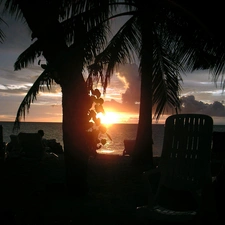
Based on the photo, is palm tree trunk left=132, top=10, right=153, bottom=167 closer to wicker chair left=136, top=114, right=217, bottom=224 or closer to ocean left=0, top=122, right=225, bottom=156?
wicker chair left=136, top=114, right=217, bottom=224

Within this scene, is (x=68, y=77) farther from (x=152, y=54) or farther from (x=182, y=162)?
(x=152, y=54)

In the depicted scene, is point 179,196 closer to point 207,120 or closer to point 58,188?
point 58,188

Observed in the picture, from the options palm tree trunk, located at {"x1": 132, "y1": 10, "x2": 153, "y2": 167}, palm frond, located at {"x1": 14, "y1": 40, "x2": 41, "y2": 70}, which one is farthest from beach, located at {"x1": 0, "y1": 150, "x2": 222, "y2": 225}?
palm frond, located at {"x1": 14, "y1": 40, "x2": 41, "y2": 70}

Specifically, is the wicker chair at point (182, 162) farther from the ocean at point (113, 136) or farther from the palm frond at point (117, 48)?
the ocean at point (113, 136)

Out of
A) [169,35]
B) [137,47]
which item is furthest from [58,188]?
[137,47]

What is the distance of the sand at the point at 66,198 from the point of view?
5.15 metres

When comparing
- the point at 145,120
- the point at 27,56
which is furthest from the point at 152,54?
the point at 27,56

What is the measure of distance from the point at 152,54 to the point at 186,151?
7.28 meters

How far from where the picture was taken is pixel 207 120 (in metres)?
4.11

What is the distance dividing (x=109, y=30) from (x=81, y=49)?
3714 mm

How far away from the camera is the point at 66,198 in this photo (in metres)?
6.50

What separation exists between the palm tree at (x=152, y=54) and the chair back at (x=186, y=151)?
4724 millimetres

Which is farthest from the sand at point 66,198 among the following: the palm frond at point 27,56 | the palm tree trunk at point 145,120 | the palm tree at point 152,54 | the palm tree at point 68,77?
the palm frond at point 27,56

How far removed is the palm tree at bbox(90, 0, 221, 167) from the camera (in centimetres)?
946
